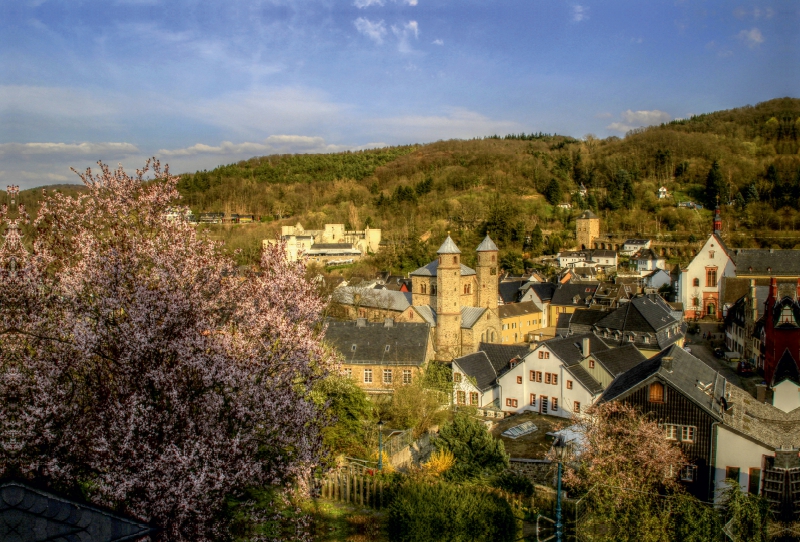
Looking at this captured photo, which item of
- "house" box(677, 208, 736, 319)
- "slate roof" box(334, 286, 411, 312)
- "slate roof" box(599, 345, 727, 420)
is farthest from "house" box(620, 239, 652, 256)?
"slate roof" box(599, 345, 727, 420)

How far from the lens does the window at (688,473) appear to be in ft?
52.9

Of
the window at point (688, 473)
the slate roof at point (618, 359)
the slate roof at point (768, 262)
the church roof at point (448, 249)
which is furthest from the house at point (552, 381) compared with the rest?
the slate roof at point (768, 262)

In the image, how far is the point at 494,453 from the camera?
15.1 m

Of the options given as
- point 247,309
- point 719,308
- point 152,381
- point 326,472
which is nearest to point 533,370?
point 326,472

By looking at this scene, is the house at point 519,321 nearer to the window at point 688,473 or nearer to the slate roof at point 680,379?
the slate roof at point 680,379

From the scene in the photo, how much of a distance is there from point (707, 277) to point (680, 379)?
38776 mm

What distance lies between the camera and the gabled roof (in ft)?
86.9

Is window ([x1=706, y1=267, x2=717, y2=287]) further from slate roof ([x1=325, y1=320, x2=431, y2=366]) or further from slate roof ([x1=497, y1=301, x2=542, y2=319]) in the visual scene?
slate roof ([x1=325, y1=320, x2=431, y2=366])

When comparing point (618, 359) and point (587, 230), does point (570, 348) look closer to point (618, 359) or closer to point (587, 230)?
point (618, 359)

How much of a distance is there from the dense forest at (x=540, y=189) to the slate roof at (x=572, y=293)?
16.6 m

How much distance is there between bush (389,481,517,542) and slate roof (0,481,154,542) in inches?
263

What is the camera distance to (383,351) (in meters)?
31.1

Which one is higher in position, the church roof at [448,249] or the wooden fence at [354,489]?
the church roof at [448,249]

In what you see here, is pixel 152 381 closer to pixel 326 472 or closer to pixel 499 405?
pixel 326 472
